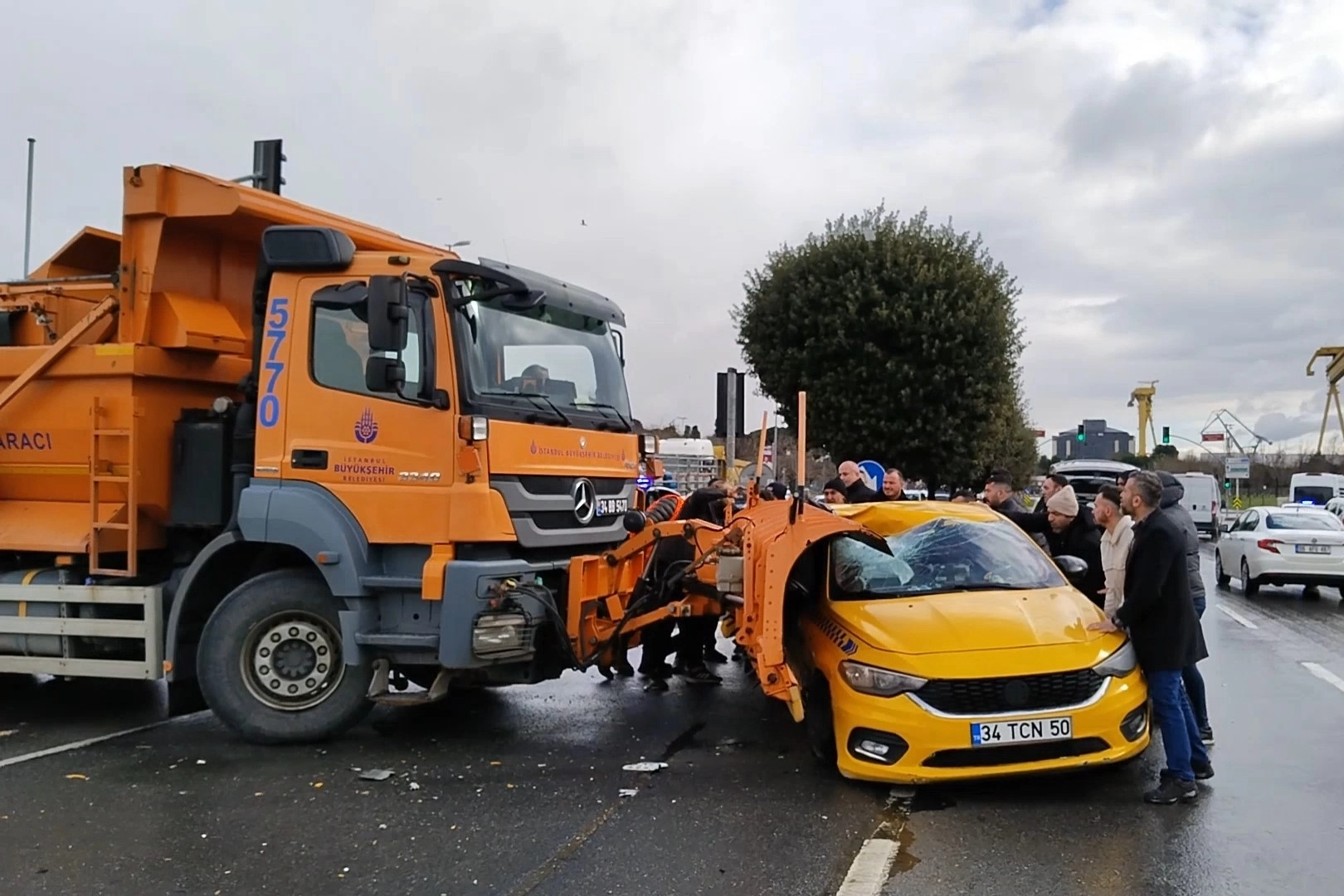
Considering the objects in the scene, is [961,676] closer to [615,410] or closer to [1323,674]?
[615,410]

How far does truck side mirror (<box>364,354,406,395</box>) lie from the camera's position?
6367mm

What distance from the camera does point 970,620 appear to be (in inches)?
236

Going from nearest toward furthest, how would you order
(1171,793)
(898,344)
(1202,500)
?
(1171,793) → (898,344) → (1202,500)

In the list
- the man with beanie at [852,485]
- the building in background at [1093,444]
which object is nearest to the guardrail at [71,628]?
the man with beanie at [852,485]

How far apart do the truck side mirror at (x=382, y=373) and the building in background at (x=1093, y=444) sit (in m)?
41.5

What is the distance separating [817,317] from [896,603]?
16881 mm

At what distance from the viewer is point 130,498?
7137mm

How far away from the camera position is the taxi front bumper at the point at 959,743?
17.9ft

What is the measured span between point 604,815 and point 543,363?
9.85ft

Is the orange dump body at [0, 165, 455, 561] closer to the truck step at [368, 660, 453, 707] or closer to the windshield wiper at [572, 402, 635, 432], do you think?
the windshield wiper at [572, 402, 635, 432]

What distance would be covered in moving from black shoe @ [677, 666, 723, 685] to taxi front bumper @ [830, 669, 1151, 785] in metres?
3.43

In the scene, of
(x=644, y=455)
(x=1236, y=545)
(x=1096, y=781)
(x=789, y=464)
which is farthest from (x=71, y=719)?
(x=789, y=464)

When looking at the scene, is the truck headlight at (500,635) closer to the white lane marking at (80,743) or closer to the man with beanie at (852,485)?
the white lane marking at (80,743)

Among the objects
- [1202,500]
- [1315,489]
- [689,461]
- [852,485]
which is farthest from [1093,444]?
A: [852,485]
